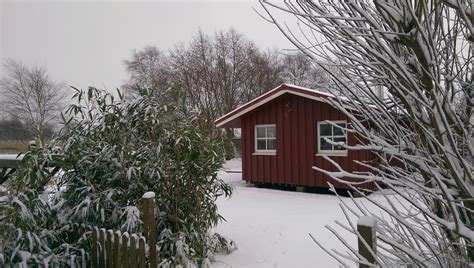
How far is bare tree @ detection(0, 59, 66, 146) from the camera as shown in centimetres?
3303

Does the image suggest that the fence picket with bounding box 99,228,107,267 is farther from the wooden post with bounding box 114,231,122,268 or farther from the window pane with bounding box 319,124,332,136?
the window pane with bounding box 319,124,332,136

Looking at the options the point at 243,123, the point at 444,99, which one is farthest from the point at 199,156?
the point at 243,123

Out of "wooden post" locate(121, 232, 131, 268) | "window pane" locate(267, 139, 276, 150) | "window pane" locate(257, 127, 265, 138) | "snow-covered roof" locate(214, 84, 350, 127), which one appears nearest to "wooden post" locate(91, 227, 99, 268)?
"wooden post" locate(121, 232, 131, 268)

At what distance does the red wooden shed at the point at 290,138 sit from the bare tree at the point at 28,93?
26200 mm

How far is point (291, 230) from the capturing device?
6.11m

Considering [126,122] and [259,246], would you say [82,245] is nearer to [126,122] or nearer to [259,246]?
[126,122]

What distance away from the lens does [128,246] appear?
3332mm

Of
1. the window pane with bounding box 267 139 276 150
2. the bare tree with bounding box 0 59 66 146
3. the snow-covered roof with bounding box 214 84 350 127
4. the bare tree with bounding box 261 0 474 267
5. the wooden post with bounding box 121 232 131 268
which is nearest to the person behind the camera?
the bare tree with bounding box 261 0 474 267

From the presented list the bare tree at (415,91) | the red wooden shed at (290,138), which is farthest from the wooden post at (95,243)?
the red wooden shed at (290,138)

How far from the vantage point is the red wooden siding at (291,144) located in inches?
392

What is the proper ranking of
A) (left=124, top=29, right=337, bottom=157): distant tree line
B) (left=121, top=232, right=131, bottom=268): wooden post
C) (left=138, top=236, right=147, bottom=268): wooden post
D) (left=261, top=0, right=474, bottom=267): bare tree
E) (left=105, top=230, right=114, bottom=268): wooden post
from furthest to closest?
(left=124, top=29, right=337, bottom=157): distant tree line → (left=105, top=230, right=114, bottom=268): wooden post → (left=121, top=232, right=131, bottom=268): wooden post → (left=138, top=236, right=147, bottom=268): wooden post → (left=261, top=0, right=474, bottom=267): bare tree

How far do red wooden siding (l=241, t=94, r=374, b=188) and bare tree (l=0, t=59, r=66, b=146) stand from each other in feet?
86.3

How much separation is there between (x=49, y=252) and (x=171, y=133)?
6.06 feet

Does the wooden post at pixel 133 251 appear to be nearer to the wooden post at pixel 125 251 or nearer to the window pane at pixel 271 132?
the wooden post at pixel 125 251
